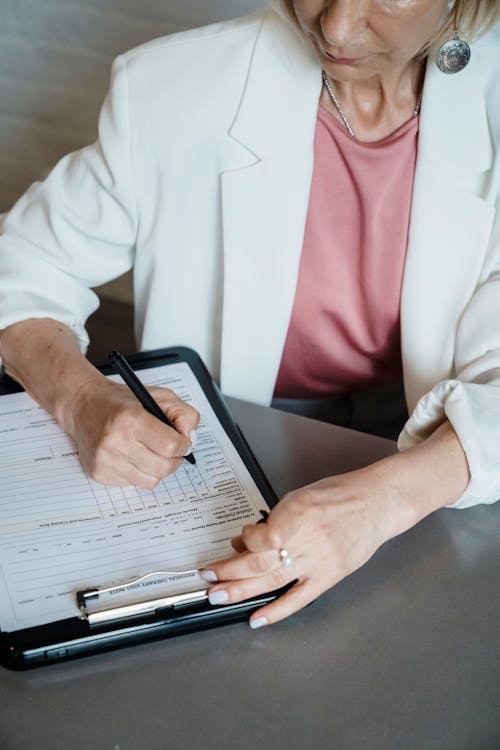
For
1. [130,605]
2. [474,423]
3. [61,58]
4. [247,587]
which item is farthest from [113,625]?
[61,58]

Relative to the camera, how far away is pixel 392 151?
137cm

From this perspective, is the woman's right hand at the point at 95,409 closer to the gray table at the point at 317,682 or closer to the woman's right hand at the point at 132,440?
the woman's right hand at the point at 132,440

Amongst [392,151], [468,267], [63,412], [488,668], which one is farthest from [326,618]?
[392,151]

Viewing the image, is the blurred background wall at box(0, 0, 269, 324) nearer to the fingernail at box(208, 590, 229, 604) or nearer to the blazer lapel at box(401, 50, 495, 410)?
the blazer lapel at box(401, 50, 495, 410)

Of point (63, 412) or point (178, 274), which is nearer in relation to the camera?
point (63, 412)

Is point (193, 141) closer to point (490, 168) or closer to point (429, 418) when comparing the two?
point (490, 168)

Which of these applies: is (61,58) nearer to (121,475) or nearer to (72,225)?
(72,225)

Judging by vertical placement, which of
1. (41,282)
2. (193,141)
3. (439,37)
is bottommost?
(41,282)

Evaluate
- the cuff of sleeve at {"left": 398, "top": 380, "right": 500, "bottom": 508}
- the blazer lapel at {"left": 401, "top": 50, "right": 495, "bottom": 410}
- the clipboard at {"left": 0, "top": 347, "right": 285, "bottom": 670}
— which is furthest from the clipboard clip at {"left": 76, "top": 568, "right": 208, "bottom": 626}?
the blazer lapel at {"left": 401, "top": 50, "right": 495, "bottom": 410}

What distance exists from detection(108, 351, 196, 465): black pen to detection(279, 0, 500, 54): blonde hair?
53 centimetres

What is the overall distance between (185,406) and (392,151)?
1.68 feet

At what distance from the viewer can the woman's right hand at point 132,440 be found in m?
1.09

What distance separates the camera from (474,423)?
3.72 feet

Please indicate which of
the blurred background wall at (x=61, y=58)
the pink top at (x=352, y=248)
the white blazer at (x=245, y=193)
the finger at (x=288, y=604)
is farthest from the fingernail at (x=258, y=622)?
the blurred background wall at (x=61, y=58)
